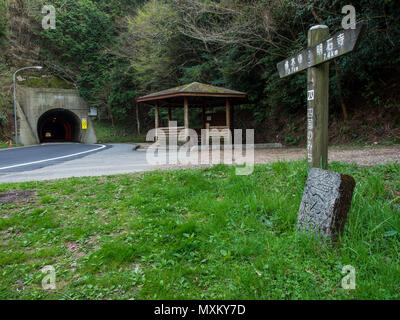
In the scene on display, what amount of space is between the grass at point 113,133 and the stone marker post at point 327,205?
23.0m

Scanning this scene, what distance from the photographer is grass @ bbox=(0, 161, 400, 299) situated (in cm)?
204

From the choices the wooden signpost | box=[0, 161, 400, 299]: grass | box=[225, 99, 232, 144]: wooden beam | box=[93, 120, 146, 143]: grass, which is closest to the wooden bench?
box=[225, 99, 232, 144]: wooden beam

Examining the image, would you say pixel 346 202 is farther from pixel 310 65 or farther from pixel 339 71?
pixel 339 71

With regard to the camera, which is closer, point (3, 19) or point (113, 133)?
point (3, 19)

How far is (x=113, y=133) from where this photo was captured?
87.7 feet

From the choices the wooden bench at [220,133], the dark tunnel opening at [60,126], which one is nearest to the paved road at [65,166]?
the wooden bench at [220,133]

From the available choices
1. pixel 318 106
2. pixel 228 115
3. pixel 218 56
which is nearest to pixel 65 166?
pixel 318 106

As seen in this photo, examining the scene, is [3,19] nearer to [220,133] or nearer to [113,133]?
[113,133]

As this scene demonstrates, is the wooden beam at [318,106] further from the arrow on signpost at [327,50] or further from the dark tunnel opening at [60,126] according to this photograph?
the dark tunnel opening at [60,126]

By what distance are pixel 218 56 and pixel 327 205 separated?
17.3 m

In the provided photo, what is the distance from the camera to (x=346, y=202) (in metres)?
2.46

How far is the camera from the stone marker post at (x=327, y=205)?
2.44 metres

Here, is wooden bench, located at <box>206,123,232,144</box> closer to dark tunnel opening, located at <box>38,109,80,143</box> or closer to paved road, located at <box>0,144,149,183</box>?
paved road, located at <box>0,144,149,183</box>

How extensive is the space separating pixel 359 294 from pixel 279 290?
564 millimetres
